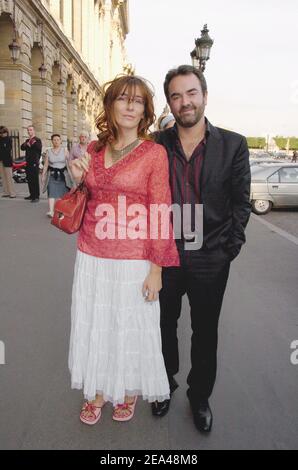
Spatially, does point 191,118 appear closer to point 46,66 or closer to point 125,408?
point 125,408

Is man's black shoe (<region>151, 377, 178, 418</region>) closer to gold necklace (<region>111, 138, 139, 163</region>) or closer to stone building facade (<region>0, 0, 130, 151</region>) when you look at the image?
gold necklace (<region>111, 138, 139, 163</region>)

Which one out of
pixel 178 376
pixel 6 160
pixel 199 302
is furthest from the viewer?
pixel 6 160

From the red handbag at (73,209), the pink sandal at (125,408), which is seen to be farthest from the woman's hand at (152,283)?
the pink sandal at (125,408)

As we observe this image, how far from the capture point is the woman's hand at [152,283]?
2.20 m

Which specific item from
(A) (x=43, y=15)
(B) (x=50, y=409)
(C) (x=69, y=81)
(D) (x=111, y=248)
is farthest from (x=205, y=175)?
(C) (x=69, y=81)

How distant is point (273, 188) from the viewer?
468 inches

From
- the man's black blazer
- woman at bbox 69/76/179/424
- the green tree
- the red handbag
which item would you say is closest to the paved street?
woman at bbox 69/76/179/424

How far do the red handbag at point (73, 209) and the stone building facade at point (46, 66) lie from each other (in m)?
5.36

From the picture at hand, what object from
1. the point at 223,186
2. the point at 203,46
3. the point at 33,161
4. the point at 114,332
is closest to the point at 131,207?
the point at 223,186

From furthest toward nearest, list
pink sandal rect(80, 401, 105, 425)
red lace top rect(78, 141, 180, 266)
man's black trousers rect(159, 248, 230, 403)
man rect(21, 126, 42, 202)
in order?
man rect(21, 126, 42, 202) → pink sandal rect(80, 401, 105, 425) → man's black trousers rect(159, 248, 230, 403) → red lace top rect(78, 141, 180, 266)

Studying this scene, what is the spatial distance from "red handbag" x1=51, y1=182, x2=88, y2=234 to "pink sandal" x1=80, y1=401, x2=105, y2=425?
110 cm

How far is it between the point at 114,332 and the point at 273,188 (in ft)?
34.4

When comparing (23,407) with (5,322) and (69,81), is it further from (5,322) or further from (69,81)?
(69,81)

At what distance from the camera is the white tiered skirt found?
7.27ft
